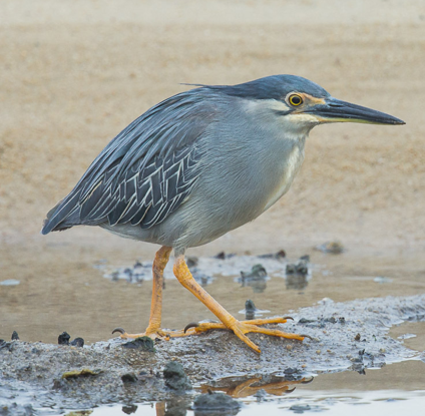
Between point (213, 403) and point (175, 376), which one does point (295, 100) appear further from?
point (213, 403)

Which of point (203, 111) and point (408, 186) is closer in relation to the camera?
point (203, 111)

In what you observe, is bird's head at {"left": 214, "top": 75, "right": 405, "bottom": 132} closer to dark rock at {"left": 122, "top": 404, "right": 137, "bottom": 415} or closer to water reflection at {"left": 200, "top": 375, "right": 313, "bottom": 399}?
water reflection at {"left": 200, "top": 375, "right": 313, "bottom": 399}

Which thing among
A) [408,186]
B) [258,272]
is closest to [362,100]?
[408,186]

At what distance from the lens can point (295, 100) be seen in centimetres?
593

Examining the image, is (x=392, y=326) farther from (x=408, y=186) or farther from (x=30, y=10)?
(x=30, y=10)

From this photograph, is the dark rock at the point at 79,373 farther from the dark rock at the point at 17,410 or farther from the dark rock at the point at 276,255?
the dark rock at the point at 276,255

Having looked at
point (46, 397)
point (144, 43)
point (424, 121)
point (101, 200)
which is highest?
point (144, 43)

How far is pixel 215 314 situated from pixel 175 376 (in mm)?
859

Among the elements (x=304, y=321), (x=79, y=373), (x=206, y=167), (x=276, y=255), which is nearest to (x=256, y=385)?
(x=79, y=373)

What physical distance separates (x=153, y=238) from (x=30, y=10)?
39.4ft

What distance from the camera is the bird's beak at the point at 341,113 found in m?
5.95

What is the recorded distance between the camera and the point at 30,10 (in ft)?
56.0

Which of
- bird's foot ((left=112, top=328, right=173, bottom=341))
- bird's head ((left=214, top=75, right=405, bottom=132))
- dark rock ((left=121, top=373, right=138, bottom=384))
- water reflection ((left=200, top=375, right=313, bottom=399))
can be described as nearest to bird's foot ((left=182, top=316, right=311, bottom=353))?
bird's foot ((left=112, top=328, right=173, bottom=341))

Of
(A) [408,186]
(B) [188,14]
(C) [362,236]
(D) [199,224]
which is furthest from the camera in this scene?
(B) [188,14]
